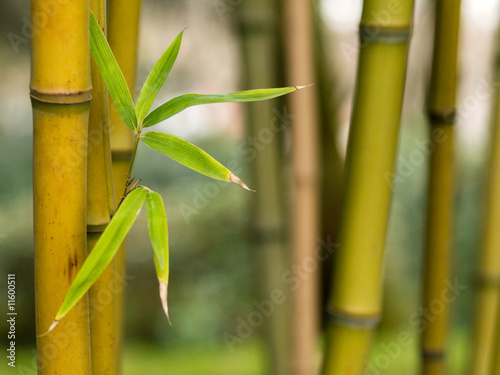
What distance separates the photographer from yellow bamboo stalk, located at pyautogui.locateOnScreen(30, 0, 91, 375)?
0.37 m

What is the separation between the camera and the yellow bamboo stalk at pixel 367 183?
1.64ft

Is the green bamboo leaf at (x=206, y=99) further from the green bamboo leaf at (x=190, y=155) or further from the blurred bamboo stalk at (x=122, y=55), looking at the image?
the blurred bamboo stalk at (x=122, y=55)

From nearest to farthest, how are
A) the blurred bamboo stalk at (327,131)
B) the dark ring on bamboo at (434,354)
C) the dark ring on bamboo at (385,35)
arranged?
the dark ring on bamboo at (385,35) → the dark ring on bamboo at (434,354) → the blurred bamboo stalk at (327,131)

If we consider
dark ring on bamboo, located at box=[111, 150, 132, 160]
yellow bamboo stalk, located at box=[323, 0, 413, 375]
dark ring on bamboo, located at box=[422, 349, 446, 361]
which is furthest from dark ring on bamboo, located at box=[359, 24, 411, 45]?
dark ring on bamboo, located at box=[422, 349, 446, 361]

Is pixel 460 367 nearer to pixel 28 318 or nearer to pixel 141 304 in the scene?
pixel 141 304

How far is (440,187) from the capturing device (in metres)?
0.70

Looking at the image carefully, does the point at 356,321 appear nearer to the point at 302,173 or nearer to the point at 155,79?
the point at 302,173

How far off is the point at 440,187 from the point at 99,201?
1.37 ft

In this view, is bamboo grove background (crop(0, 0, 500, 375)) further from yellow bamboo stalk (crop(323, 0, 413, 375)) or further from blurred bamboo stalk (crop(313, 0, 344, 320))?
yellow bamboo stalk (crop(323, 0, 413, 375))

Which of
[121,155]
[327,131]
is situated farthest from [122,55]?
[327,131]

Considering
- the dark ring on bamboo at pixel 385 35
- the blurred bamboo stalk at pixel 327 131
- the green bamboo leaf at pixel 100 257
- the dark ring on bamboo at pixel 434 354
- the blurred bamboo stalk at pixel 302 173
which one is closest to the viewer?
the green bamboo leaf at pixel 100 257

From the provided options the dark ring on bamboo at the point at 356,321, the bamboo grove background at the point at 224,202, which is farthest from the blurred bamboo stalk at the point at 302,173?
the bamboo grove background at the point at 224,202

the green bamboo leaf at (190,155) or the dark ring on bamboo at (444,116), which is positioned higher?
the dark ring on bamboo at (444,116)

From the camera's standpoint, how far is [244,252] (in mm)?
2244
